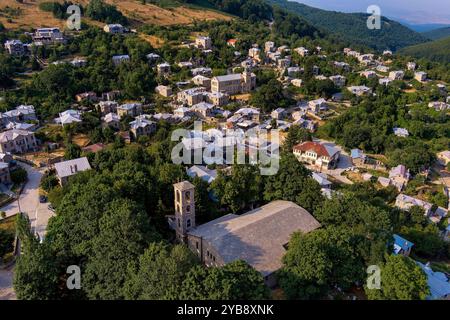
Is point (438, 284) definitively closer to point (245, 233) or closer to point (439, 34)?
point (245, 233)

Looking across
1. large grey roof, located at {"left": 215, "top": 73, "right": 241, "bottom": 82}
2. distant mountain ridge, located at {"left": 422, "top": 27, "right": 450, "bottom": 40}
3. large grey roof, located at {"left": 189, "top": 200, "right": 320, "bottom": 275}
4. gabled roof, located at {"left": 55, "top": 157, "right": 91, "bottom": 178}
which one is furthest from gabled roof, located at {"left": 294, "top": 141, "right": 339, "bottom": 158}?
distant mountain ridge, located at {"left": 422, "top": 27, "right": 450, "bottom": 40}

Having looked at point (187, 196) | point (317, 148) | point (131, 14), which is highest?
point (131, 14)

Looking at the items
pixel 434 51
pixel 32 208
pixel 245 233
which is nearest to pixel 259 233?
pixel 245 233

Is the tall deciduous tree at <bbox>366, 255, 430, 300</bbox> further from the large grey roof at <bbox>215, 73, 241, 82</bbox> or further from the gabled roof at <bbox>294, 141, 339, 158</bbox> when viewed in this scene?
the large grey roof at <bbox>215, 73, 241, 82</bbox>

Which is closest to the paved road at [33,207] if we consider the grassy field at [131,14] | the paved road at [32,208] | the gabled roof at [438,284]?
the paved road at [32,208]

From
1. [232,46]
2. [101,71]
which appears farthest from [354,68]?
[101,71]

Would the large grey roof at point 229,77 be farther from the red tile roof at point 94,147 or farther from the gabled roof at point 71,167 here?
the gabled roof at point 71,167
